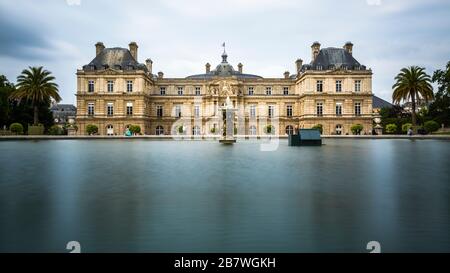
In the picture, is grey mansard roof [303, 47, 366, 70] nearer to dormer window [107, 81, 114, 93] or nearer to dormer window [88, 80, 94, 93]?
dormer window [107, 81, 114, 93]

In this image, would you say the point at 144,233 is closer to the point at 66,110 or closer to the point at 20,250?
the point at 20,250

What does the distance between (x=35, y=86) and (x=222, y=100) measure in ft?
105

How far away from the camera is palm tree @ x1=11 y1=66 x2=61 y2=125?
53.1m

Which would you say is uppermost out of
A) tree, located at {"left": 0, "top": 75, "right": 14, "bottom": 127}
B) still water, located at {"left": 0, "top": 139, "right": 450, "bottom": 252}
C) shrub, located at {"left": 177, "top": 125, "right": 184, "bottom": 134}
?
tree, located at {"left": 0, "top": 75, "right": 14, "bottom": 127}

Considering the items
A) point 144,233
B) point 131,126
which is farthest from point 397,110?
point 144,233

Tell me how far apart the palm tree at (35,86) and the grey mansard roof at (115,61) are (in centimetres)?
948

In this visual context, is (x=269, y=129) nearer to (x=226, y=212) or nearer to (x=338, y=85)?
(x=338, y=85)

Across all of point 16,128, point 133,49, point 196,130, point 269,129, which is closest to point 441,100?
point 269,129

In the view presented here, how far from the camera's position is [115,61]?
212 feet

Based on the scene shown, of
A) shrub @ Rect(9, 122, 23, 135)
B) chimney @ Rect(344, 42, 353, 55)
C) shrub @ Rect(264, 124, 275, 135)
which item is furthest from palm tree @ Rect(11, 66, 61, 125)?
chimney @ Rect(344, 42, 353, 55)

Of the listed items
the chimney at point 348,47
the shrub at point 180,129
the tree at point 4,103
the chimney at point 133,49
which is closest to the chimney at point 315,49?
the chimney at point 348,47

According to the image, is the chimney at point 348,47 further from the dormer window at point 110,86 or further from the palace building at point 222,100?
the dormer window at point 110,86
